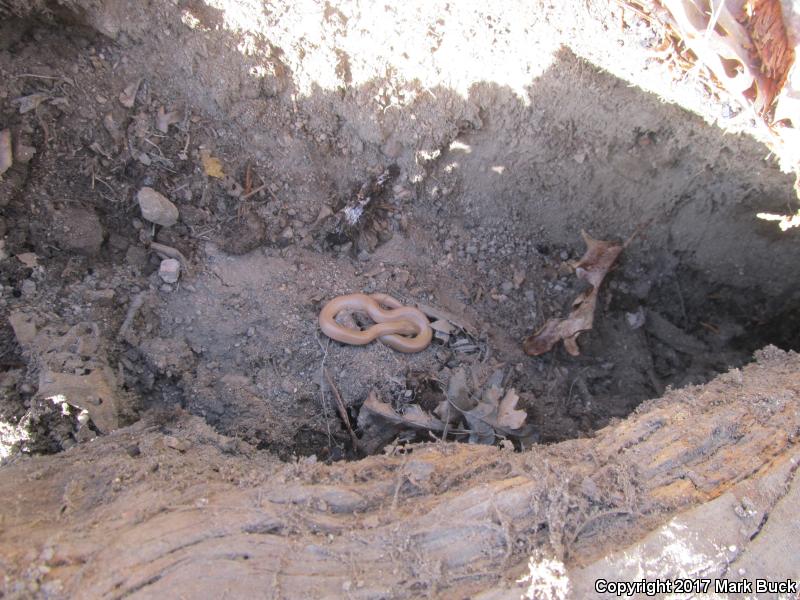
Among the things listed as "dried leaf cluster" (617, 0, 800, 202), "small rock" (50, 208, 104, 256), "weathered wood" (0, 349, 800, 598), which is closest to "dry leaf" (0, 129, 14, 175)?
"small rock" (50, 208, 104, 256)

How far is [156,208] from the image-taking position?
355 cm

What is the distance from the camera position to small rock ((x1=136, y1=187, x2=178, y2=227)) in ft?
11.6

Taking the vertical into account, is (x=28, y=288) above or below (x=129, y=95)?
below

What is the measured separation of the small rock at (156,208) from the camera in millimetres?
3535

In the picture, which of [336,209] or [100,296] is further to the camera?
[336,209]

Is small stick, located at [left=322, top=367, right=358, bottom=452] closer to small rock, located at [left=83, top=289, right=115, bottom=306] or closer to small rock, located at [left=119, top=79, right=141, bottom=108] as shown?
small rock, located at [left=83, top=289, right=115, bottom=306]

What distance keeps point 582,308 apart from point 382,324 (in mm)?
1680

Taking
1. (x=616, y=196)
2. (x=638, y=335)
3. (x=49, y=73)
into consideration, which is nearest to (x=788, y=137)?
(x=616, y=196)

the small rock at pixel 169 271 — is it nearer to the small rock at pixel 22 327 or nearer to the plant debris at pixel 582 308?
the small rock at pixel 22 327

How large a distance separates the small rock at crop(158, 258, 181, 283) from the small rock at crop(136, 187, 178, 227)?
11.2 inches

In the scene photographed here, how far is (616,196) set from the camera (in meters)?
4.14

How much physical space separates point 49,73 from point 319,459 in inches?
122

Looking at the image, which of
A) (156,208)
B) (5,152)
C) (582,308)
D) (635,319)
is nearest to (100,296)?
(156,208)

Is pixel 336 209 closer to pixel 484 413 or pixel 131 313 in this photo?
pixel 131 313
